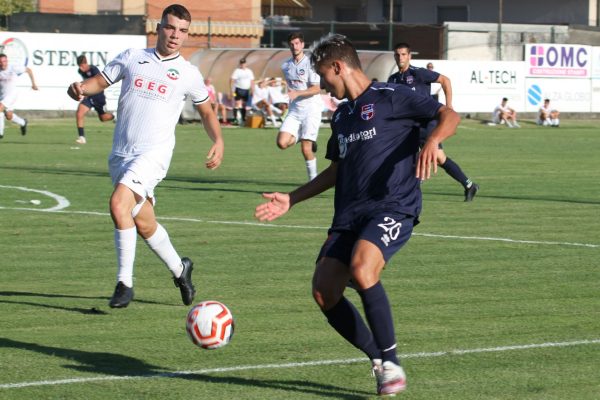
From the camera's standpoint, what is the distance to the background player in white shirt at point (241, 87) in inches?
1548

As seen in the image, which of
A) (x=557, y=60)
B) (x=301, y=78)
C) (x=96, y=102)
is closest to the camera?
(x=301, y=78)

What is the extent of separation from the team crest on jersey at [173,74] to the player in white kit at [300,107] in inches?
315

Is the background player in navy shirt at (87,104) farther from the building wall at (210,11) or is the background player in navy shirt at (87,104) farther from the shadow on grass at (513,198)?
the building wall at (210,11)

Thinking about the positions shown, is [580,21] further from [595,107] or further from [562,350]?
[562,350]

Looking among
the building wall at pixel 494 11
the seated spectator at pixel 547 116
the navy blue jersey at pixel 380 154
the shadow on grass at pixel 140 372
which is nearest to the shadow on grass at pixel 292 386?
the shadow on grass at pixel 140 372

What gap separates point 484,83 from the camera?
A: 147 feet

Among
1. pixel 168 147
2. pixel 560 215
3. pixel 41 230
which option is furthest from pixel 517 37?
pixel 168 147

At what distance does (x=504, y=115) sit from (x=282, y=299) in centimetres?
3479

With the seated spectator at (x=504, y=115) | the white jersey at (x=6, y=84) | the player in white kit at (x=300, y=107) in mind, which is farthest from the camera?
the seated spectator at (x=504, y=115)

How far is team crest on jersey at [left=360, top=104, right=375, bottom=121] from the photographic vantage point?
21.8 feet

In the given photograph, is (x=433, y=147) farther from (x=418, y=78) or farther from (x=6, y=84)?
(x=6, y=84)

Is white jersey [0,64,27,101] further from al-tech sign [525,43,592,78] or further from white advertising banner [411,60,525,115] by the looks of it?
al-tech sign [525,43,592,78]

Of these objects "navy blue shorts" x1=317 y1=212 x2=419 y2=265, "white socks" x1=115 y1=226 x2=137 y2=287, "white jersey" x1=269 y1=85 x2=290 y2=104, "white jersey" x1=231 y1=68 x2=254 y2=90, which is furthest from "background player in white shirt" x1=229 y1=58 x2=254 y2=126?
"navy blue shorts" x1=317 y1=212 x2=419 y2=265

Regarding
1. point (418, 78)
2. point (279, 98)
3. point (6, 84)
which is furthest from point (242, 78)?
point (418, 78)
